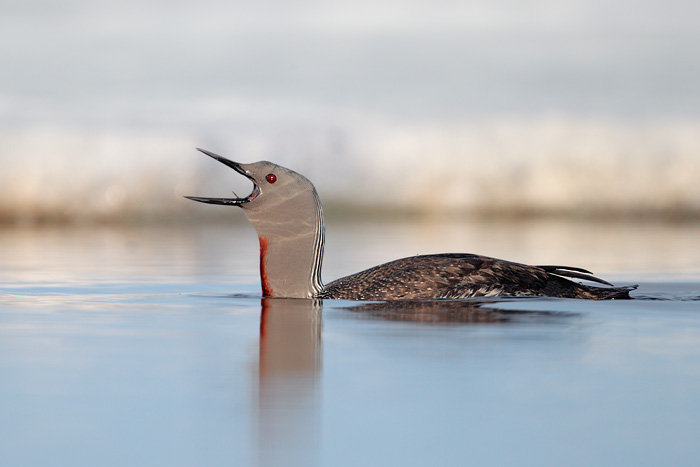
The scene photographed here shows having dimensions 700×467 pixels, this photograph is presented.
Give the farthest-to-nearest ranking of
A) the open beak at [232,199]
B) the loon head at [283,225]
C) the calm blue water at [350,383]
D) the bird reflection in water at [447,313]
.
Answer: the loon head at [283,225]
the open beak at [232,199]
the bird reflection in water at [447,313]
the calm blue water at [350,383]

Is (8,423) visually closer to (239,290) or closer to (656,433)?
(656,433)

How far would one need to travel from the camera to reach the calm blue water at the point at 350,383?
13.1 ft

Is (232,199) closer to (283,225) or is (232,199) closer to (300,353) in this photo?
(283,225)

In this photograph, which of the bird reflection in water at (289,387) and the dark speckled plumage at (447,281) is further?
the dark speckled plumage at (447,281)

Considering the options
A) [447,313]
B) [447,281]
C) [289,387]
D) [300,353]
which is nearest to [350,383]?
[289,387]

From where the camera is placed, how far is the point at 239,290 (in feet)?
36.5

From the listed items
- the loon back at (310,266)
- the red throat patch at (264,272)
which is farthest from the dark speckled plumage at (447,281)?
the red throat patch at (264,272)

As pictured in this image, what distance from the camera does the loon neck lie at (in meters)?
9.34

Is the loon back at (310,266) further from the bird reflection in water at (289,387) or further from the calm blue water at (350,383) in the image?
the bird reflection in water at (289,387)

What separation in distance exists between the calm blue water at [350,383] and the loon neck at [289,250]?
0.29 meters

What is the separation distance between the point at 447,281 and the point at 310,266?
4.04 feet

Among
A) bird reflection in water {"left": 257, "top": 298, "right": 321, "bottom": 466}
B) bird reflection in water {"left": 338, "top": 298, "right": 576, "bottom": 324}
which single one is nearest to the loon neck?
bird reflection in water {"left": 338, "top": 298, "right": 576, "bottom": 324}

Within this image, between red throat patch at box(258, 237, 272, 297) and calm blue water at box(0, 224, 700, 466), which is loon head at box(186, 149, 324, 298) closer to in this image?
red throat patch at box(258, 237, 272, 297)

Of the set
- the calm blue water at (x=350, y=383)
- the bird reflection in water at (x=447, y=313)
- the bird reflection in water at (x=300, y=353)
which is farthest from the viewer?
the bird reflection in water at (x=447, y=313)
